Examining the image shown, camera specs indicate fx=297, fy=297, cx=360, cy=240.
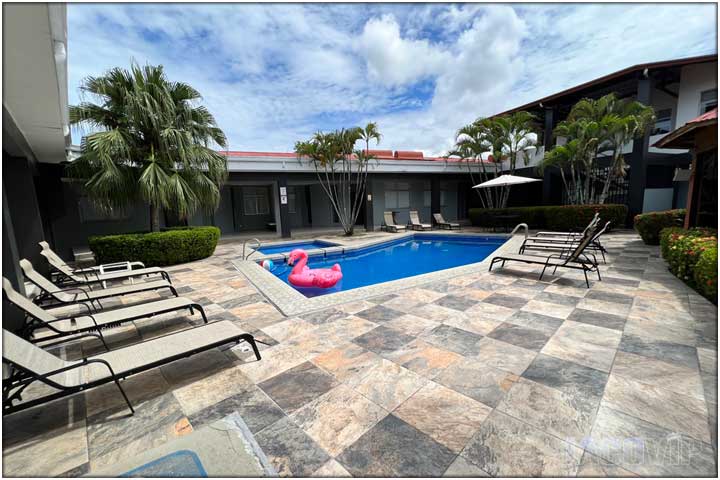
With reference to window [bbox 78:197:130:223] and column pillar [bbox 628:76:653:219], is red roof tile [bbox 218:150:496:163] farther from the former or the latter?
column pillar [bbox 628:76:653:219]

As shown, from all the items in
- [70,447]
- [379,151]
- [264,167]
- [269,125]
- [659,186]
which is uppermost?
[269,125]

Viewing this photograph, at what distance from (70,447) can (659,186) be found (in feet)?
66.1

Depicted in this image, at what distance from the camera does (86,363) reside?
2.18 meters

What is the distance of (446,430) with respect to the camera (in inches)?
79.4

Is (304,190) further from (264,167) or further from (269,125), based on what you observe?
Result: (264,167)

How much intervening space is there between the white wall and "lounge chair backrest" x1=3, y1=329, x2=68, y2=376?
19692mm

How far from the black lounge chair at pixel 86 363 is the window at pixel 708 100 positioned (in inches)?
746

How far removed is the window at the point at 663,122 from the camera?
13.7 metres

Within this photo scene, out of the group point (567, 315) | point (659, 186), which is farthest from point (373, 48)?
point (659, 186)

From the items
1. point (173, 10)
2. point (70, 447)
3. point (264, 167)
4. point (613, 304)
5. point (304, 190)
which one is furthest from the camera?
point (304, 190)

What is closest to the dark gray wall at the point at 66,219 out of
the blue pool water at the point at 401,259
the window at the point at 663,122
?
the blue pool water at the point at 401,259

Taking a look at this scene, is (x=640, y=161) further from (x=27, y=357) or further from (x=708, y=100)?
(x=27, y=357)

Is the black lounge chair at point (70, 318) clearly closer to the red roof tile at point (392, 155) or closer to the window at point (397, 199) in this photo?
the red roof tile at point (392, 155)

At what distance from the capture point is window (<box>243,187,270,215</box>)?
1709 centimetres
